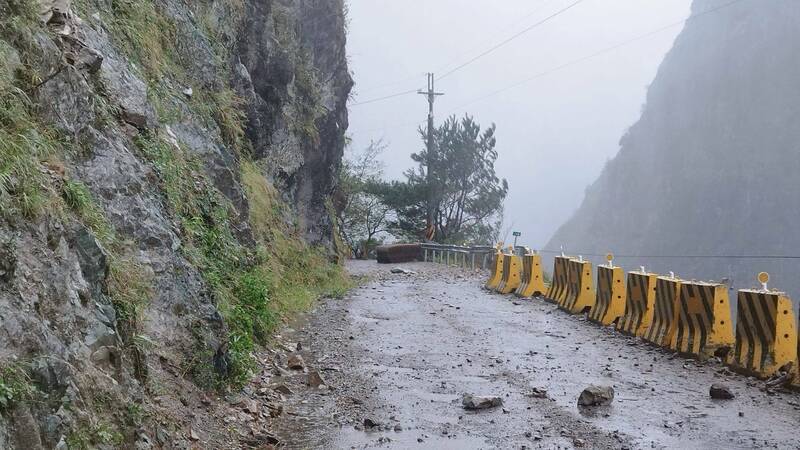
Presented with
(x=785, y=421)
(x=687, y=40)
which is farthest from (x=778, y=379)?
(x=687, y=40)

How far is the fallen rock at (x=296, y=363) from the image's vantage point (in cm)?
849

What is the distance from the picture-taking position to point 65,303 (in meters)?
3.99

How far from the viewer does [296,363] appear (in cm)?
855

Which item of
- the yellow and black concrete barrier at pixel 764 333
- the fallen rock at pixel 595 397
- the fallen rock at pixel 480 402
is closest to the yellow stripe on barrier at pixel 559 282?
the yellow and black concrete barrier at pixel 764 333

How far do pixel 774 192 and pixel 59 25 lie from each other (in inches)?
3969

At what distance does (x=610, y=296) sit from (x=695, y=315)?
311cm

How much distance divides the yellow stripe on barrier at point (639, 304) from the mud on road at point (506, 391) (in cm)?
27

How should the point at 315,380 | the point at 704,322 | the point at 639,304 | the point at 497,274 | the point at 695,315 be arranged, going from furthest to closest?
the point at 497,274, the point at 639,304, the point at 695,315, the point at 704,322, the point at 315,380

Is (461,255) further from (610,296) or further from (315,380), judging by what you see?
(315,380)

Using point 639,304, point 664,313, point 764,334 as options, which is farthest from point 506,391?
point 639,304

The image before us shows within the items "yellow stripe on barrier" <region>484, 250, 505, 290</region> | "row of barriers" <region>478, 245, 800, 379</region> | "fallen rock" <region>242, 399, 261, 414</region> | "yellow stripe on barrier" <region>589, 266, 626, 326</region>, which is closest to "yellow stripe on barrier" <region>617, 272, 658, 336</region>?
"row of barriers" <region>478, 245, 800, 379</region>

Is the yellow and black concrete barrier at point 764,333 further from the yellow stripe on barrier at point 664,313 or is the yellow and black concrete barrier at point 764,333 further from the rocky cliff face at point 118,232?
the rocky cliff face at point 118,232

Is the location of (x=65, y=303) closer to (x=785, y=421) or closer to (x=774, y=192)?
(x=785, y=421)

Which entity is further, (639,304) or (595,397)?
(639,304)
